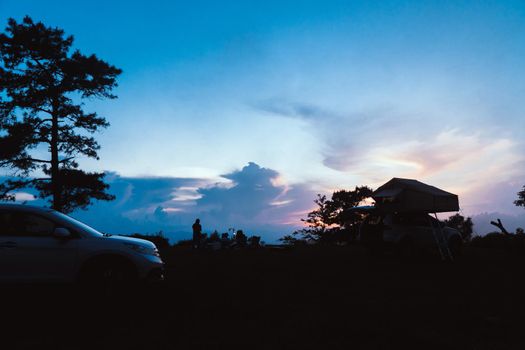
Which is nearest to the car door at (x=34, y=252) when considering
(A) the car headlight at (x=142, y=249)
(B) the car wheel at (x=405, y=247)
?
(A) the car headlight at (x=142, y=249)

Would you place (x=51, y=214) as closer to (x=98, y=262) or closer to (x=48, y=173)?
(x=98, y=262)

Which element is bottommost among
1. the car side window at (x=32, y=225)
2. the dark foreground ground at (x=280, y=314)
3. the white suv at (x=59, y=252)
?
the dark foreground ground at (x=280, y=314)

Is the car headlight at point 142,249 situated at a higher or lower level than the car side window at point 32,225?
lower

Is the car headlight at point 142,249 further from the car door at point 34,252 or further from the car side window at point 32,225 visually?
the car side window at point 32,225

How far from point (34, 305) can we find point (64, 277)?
0.90 meters

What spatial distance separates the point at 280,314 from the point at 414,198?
962 centimetres

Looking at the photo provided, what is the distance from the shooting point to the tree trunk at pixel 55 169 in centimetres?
2408

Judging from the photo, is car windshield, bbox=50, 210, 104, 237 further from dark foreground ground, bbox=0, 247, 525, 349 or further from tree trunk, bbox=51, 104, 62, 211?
tree trunk, bbox=51, 104, 62, 211

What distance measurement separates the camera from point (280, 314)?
6.42m

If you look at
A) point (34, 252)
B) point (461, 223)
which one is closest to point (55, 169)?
point (34, 252)

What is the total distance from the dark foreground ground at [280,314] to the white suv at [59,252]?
12.3 inches

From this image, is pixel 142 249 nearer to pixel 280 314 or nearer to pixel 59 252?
pixel 59 252

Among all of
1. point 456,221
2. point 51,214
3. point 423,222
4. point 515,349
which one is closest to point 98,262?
point 51,214

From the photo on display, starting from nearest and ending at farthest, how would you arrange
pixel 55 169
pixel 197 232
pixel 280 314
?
1. pixel 280 314
2. pixel 197 232
3. pixel 55 169
